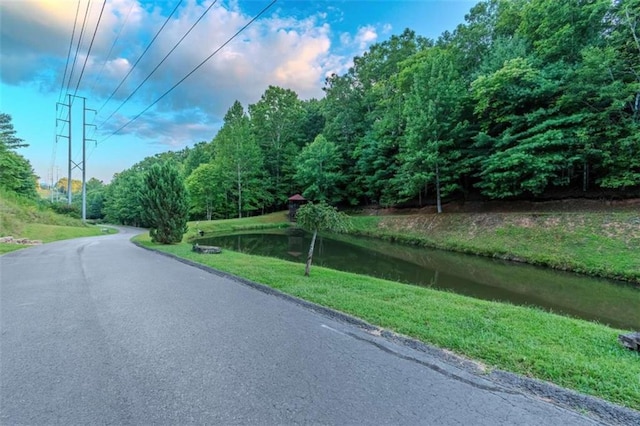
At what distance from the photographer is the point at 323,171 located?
30828 millimetres

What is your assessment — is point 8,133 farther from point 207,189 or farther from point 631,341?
point 631,341

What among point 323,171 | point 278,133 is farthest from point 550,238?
point 278,133

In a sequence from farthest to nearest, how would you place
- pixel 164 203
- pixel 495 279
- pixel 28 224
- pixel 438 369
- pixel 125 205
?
pixel 125 205 → pixel 28 224 → pixel 164 203 → pixel 495 279 → pixel 438 369

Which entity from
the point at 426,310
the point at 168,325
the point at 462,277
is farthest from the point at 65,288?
the point at 462,277

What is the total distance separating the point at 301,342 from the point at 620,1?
75.3 ft

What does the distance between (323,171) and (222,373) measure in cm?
2870

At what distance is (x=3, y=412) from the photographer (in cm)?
219

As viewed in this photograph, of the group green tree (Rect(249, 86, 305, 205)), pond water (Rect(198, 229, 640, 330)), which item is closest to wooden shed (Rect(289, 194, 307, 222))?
green tree (Rect(249, 86, 305, 205))

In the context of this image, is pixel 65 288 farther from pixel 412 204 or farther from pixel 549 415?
pixel 412 204

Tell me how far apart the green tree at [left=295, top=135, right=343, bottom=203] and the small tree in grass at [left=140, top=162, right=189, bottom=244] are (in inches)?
695

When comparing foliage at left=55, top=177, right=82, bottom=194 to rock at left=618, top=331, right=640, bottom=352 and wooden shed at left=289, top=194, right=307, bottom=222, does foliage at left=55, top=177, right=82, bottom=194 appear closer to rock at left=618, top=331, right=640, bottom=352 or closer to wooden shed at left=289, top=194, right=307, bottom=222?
wooden shed at left=289, top=194, right=307, bottom=222

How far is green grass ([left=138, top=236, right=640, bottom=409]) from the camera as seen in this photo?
9.11 ft

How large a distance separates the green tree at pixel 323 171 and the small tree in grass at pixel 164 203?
57.9 feet

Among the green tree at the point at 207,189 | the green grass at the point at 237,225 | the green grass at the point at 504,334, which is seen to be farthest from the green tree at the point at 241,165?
the green grass at the point at 504,334
